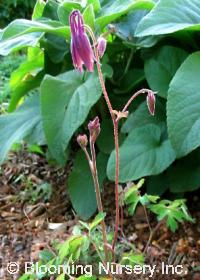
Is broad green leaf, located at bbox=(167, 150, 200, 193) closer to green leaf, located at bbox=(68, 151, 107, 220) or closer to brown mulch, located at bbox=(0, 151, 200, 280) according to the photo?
brown mulch, located at bbox=(0, 151, 200, 280)

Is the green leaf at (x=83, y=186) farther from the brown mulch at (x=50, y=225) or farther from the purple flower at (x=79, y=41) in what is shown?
the purple flower at (x=79, y=41)

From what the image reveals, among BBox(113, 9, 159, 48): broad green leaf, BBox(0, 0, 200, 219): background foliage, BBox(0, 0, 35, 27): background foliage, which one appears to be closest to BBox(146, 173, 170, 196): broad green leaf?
BBox(0, 0, 200, 219): background foliage

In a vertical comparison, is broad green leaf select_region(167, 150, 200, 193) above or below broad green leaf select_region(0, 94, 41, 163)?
below

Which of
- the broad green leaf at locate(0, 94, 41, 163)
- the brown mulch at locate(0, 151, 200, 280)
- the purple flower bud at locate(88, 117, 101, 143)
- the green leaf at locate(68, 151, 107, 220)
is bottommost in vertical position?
the brown mulch at locate(0, 151, 200, 280)

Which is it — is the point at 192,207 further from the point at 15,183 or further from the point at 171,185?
the point at 15,183

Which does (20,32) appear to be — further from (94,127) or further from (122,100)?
(94,127)

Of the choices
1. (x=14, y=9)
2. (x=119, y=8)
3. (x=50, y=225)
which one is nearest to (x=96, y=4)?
(x=119, y=8)
